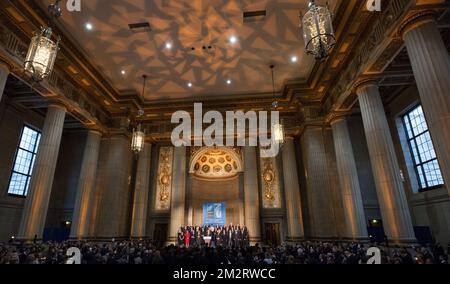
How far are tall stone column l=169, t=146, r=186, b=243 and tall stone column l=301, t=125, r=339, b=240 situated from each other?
763cm

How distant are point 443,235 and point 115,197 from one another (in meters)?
16.2

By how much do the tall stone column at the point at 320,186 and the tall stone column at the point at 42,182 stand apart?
11.7 m

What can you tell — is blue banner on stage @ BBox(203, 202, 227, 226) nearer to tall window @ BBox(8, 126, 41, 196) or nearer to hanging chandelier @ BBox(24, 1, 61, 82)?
tall window @ BBox(8, 126, 41, 196)

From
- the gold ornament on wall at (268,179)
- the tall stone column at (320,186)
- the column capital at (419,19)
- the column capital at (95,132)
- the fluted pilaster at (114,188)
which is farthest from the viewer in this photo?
the gold ornament on wall at (268,179)

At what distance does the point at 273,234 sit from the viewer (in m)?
14.6

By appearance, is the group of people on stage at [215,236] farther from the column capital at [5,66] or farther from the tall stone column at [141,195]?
the column capital at [5,66]

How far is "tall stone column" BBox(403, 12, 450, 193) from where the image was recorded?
203 inches

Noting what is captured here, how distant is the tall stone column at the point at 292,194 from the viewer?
13047 millimetres

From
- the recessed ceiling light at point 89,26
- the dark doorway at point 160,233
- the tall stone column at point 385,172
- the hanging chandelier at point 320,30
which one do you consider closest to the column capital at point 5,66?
the recessed ceiling light at point 89,26

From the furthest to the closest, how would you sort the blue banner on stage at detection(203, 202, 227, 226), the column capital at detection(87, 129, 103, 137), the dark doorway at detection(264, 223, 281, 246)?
the blue banner on stage at detection(203, 202, 227, 226) < the dark doorway at detection(264, 223, 281, 246) < the column capital at detection(87, 129, 103, 137)
